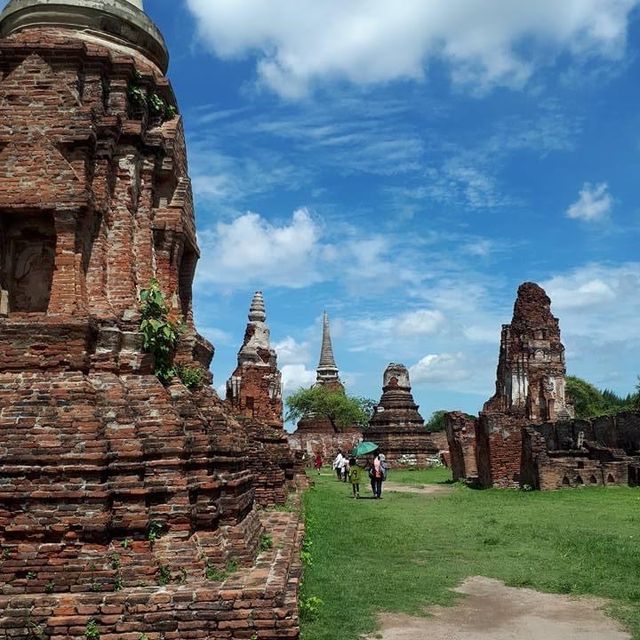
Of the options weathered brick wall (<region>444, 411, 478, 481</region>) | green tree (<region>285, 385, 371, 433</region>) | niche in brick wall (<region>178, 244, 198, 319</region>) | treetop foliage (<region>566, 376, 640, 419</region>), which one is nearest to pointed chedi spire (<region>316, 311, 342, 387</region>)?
green tree (<region>285, 385, 371, 433</region>)

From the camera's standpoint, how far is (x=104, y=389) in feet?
21.5

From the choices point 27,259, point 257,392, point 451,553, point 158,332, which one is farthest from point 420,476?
point 27,259

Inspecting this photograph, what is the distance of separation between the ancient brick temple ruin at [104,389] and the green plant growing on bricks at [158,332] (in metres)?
0.11

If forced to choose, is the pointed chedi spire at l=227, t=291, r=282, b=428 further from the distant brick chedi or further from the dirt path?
the distant brick chedi

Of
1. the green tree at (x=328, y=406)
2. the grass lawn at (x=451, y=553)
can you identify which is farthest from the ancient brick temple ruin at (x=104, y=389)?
the green tree at (x=328, y=406)

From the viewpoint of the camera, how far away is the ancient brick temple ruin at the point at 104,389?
5465mm

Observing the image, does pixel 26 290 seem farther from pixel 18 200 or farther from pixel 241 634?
pixel 241 634

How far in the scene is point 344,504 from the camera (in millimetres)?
16891

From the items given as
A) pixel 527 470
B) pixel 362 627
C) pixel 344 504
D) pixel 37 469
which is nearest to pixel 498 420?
pixel 527 470

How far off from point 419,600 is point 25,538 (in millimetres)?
3706

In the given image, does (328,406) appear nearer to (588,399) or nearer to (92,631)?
(588,399)

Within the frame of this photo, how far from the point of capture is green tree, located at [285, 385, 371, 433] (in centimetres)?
5788

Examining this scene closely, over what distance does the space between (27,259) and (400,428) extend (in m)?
29.5

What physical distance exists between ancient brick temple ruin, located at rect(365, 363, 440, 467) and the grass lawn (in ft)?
58.1
